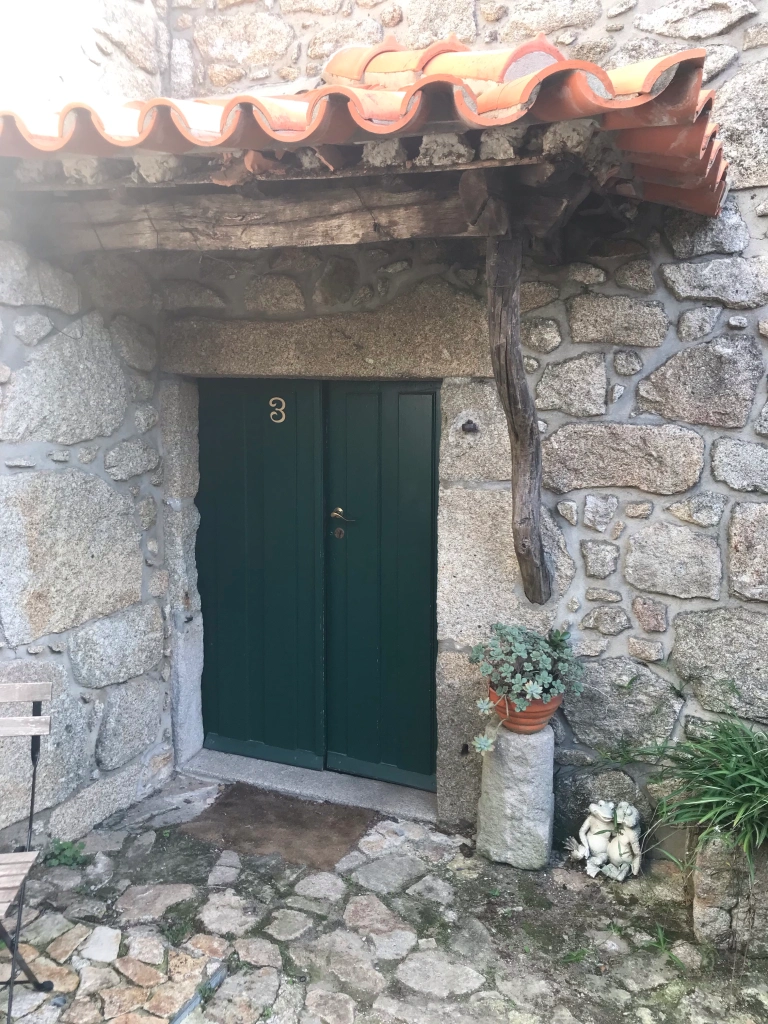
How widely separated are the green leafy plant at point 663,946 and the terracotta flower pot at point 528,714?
0.72 metres

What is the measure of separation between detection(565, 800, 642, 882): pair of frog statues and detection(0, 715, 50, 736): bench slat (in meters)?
1.90

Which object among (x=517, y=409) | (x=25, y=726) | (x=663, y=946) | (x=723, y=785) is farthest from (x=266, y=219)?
(x=663, y=946)

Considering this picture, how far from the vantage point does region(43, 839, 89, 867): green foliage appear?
9.28 feet

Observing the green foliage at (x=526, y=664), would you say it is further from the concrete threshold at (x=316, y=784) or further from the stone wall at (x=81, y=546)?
the stone wall at (x=81, y=546)

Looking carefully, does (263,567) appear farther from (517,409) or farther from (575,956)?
(575,956)

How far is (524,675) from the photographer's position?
8.75 ft

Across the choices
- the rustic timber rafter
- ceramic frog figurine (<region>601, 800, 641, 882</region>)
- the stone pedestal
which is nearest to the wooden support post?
the rustic timber rafter

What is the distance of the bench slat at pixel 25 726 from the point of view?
2.25 metres

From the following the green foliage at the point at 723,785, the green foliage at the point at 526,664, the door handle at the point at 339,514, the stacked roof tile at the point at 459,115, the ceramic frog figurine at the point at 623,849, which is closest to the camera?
the stacked roof tile at the point at 459,115

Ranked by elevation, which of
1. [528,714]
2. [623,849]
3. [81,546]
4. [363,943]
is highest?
[81,546]

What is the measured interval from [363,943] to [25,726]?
49.6 inches

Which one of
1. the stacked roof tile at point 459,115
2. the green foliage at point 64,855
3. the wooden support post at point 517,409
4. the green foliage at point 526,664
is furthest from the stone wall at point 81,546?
the wooden support post at point 517,409

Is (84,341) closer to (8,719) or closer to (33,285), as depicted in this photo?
(33,285)

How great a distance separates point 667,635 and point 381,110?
A: 1.95 m
